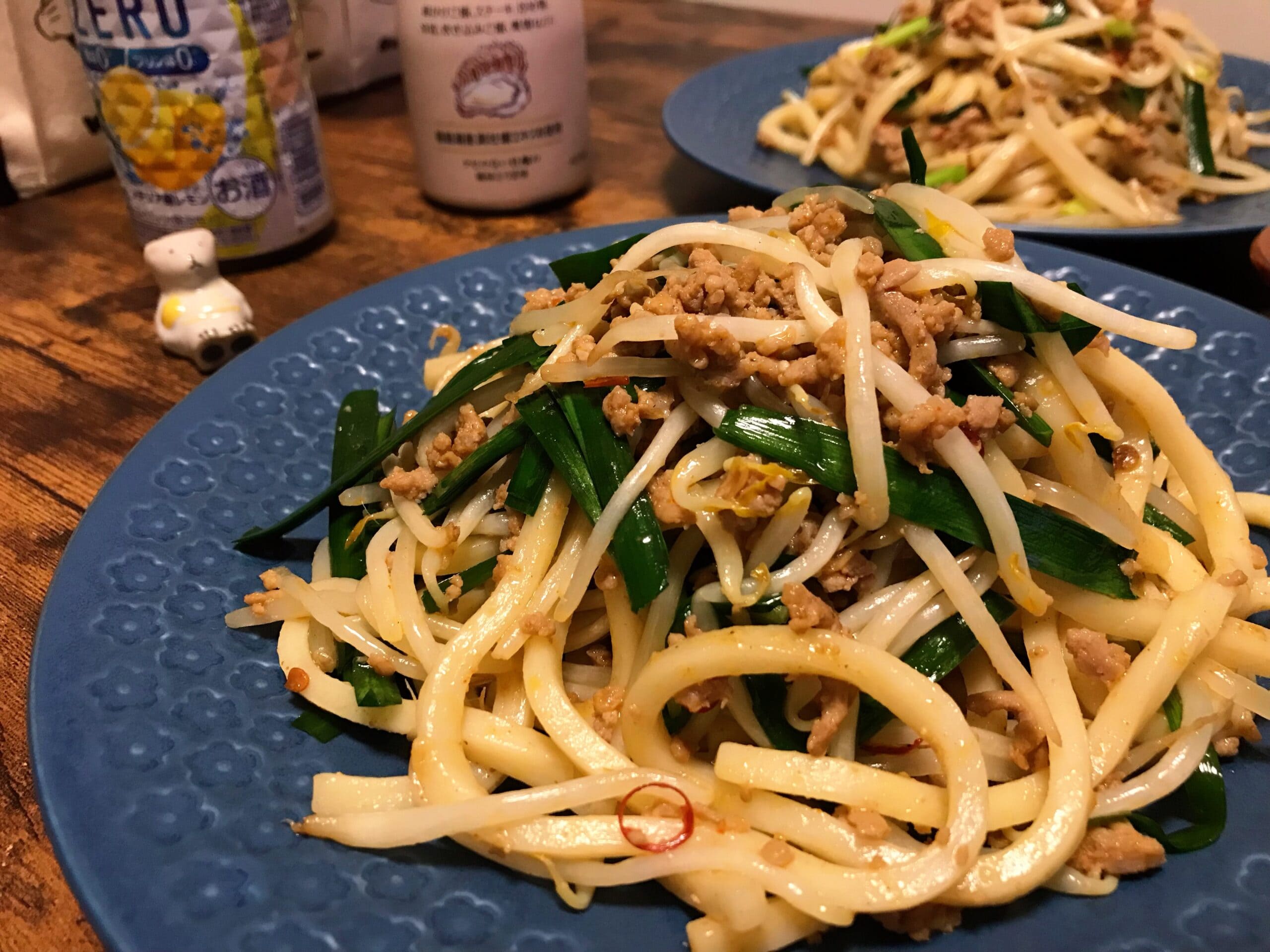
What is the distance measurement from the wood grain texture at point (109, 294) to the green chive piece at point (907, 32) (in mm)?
906

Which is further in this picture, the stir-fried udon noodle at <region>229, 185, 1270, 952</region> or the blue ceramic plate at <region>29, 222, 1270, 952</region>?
the stir-fried udon noodle at <region>229, 185, 1270, 952</region>

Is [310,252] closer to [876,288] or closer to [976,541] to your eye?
[876,288]

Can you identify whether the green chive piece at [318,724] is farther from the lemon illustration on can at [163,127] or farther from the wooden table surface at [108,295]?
the lemon illustration on can at [163,127]

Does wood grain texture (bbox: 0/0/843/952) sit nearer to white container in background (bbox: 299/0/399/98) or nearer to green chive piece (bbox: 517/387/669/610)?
white container in background (bbox: 299/0/399/98)

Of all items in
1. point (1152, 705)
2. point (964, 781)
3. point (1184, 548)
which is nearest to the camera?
point (964, 781)

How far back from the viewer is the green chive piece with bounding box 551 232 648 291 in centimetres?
201

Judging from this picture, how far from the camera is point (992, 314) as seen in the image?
1676 mm

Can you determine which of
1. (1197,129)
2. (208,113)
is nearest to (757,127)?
(1197,129)

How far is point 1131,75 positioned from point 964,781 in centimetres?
326

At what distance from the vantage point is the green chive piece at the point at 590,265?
6.61ft

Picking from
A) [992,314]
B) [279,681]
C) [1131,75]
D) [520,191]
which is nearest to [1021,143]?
[1131,75]

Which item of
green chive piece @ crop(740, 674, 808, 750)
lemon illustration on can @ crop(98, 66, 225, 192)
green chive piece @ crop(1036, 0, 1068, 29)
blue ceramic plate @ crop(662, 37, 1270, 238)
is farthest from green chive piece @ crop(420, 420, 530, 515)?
green chive piece @ crop(1036, 0, 1068, 29)

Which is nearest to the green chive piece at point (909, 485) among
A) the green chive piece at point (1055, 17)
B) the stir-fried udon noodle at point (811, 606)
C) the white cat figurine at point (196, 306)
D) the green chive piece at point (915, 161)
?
the stir-fried udon noodle at point (811, 606)

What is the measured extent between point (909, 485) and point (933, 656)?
0.96 feet
